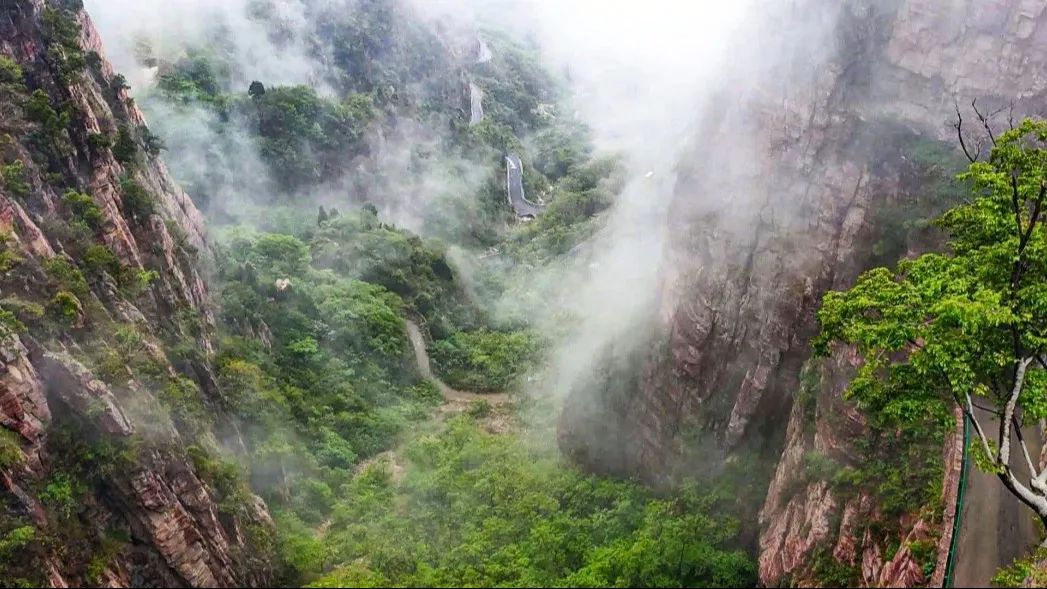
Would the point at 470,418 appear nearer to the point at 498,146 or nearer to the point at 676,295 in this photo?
the point at 676,295

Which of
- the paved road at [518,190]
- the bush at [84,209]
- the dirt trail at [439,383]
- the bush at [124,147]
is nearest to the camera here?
the bush at [84,209]

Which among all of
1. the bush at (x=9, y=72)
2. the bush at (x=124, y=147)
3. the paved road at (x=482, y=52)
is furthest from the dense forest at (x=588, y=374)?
the paved road at (x=482, y=52)

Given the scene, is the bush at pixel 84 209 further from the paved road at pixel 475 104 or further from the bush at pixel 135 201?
the paved road at pixel 475 104

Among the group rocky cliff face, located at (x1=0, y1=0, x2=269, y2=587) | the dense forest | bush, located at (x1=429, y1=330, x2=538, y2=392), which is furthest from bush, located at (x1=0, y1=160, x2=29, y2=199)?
bush, located at (x1=429, y1=330, x2=538, y2=392)

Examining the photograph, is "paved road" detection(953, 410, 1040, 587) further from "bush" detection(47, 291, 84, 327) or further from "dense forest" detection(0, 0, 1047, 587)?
"bush" detection(47, 291, 84, 327)

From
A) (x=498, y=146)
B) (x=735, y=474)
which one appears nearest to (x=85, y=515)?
(x=735, y=474)

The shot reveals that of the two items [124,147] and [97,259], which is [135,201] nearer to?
[124,147]

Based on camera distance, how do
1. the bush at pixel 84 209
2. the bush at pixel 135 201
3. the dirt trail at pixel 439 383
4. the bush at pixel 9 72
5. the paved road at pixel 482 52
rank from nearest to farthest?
the bush at pixel 84 209
the bush at pixel 9 72
the bush at pixel 135 201
the dirt trail at pixel 439 383
the paved road at pixel 482 52
